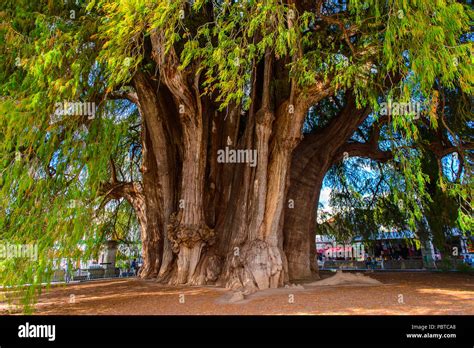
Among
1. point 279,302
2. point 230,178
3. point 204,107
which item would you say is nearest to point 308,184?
point 230,178

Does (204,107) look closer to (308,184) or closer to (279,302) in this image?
(308,184)

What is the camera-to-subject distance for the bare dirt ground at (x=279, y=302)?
5503 millimetres

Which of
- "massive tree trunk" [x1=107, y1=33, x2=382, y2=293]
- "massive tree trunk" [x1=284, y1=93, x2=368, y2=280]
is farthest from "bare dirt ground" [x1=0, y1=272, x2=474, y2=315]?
"massive tree trunk" [x1=284, y1=93, x2=368, y2=280]

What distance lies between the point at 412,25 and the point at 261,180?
4663mm

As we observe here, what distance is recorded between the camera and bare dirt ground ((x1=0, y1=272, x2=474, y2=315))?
5503mm

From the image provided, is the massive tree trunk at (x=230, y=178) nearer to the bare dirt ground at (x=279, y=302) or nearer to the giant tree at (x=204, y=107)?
the giant tree at (x=204, y=107)

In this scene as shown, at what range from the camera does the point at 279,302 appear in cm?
632

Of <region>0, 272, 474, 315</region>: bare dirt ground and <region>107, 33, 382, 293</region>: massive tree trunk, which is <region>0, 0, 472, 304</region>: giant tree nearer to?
<region>107, 33, 382, 293</region>: massive tree trunk

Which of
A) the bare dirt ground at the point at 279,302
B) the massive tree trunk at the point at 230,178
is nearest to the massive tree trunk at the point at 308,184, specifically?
the massive tree trunk at the point at 230,178

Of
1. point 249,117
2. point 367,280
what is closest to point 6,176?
point 249,117

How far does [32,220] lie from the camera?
571 cm

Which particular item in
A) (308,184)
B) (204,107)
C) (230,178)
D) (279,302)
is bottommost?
(279,302)

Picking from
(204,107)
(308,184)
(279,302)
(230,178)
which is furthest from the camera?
(308,184)

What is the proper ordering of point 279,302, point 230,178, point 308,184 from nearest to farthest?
1. point 279,302
2. point 230,178
3. point 308,184
